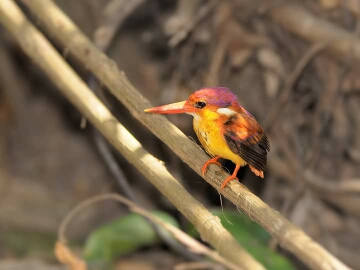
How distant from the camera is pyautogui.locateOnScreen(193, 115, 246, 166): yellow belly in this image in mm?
1051

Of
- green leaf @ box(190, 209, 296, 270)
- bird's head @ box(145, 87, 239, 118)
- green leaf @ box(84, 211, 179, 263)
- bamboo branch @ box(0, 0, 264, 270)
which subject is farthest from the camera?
green leaf @ box(84, 211, 179, 263)

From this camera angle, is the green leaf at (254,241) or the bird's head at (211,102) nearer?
the bird's head at (211,102)

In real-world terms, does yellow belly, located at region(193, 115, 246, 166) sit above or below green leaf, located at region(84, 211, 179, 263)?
below

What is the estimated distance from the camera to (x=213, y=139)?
1.07 meters

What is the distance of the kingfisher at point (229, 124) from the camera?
1000mm

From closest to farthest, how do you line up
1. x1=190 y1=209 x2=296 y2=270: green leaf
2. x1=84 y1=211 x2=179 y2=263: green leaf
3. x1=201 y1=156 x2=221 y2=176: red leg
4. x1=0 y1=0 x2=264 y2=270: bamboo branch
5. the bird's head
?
the bird's head
x1=201 y1=156 x2=221 y2=176: red leg
x1=0 y1=0 x2=264 y2=270: bamboo branch
x1=190 y1=209 x2=296 y2=270: green leaf
x1=84 y1=211 x2=179 y2=263: green leaf

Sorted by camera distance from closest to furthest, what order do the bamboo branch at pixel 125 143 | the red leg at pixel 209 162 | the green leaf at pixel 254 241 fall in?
the red leg at pixel 209 162
the bamboo branch at pixel 125 143
the green leaf at pixel 254 241

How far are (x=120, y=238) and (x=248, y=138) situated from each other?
162cm

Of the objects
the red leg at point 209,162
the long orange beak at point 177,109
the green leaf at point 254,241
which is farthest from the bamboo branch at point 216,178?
the green leaf at point 254,241

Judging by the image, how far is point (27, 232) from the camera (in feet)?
10.0

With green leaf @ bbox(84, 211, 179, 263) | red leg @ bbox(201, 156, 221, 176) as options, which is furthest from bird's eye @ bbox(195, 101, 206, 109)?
green leaf @ bbox(84, 211, 179, 263)

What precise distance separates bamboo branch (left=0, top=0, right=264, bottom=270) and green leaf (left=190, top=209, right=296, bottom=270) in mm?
633

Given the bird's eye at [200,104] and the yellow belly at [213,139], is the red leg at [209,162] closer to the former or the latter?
the yellow belly at [213,139]

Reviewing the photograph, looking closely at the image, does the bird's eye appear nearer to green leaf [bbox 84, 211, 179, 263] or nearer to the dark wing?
the dark wing
